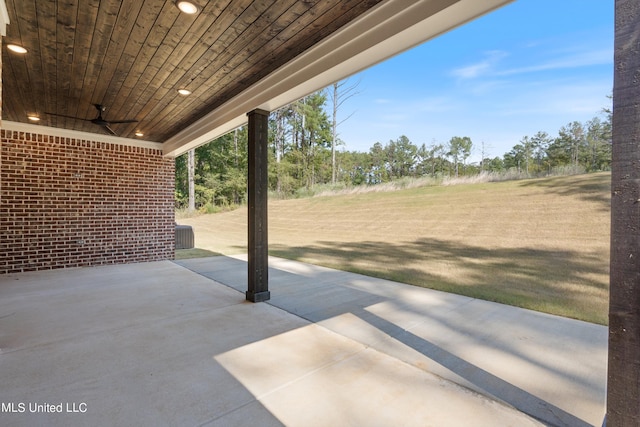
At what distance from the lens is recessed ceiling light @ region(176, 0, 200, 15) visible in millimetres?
2174

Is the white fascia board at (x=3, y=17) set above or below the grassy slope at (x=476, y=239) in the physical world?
above

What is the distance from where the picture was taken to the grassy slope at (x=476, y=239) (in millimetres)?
4531

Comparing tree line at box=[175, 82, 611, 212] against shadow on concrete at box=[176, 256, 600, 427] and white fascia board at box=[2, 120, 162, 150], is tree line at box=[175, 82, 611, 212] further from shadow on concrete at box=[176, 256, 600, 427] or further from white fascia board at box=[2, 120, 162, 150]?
shadow on concrete at box=[176, 256, 600, 427]

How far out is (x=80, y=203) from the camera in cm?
579

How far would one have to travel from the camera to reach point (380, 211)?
12.8 m

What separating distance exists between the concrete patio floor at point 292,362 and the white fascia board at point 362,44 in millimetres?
2409

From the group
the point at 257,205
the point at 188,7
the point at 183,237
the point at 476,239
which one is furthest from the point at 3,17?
the point at 476,239

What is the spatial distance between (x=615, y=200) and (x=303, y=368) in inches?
79.1

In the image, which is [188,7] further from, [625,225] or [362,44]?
[625,225]

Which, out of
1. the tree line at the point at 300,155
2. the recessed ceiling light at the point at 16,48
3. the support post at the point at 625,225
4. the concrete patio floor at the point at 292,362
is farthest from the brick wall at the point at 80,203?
the tree line at the point at 300,155

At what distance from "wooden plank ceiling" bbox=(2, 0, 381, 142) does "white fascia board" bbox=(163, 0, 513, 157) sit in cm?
10

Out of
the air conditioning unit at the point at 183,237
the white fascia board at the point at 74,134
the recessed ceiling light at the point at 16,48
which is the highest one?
the recessed ceiling light at the point at 16,48

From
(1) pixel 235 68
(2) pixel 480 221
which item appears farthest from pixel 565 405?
(2) pixel 480 221

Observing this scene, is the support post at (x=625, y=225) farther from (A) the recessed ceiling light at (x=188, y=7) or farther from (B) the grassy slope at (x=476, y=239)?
(B) the grassy slope at (x=476, y=239)
